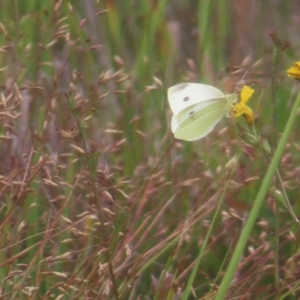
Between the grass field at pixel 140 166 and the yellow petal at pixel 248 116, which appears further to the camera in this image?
the grass field at pixel 140 166

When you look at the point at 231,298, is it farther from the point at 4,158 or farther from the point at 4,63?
the point at 4,63

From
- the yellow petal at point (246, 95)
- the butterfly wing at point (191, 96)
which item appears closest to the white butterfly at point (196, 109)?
the butterfly wing at point (191, 96)

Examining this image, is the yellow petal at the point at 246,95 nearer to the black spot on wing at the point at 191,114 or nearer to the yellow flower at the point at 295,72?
the yellow flower at the point at 295,72

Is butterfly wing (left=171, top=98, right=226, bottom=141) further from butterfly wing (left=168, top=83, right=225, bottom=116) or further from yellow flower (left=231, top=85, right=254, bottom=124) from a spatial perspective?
yellow flower (left=231, top=85, right=254, bottom=124)

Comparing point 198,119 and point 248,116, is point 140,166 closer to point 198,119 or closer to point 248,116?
point 198,119

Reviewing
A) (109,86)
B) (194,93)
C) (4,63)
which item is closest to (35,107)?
(4,63)

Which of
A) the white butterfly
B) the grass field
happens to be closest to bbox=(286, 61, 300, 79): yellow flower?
the grass field

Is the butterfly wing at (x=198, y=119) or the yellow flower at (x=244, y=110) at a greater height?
the yellow flower at (x=244, y=110)
